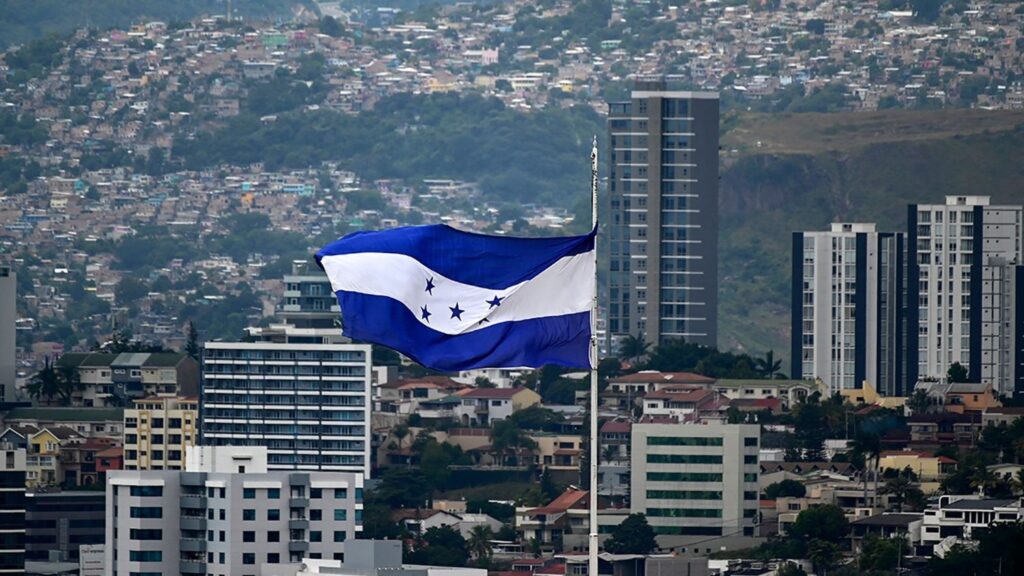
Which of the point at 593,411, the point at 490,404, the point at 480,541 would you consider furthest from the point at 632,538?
the point at 593,411

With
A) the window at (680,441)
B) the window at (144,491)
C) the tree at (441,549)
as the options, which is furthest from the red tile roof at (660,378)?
the window at (144,491)

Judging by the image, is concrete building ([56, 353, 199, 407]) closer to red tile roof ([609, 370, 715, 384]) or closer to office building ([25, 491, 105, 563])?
red tile roof ([609, 370, 715, 384])

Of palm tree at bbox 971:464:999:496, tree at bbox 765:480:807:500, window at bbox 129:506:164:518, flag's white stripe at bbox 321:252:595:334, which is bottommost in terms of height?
window at bbox 129:506:164:518

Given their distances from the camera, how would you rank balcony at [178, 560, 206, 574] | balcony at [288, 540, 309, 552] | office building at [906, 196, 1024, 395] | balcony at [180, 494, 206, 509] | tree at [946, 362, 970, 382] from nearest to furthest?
balcony at [178, 560, 206, 574] < balcony at [180, 494, 206, 509] < balcony at [288, 540, 309, 552] < tree at [946, 362, 970, 382] < office building at [906, 196, 1024, 395]

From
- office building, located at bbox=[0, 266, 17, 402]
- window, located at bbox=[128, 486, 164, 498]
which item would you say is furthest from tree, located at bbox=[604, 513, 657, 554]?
office building, located at bbox=[0, 266, 17, 402]

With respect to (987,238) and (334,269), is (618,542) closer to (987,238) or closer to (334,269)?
(987,238)

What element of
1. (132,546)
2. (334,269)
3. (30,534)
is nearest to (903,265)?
(30,534)

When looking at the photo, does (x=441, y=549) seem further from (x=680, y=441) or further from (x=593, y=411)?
(x=593, y=411)
